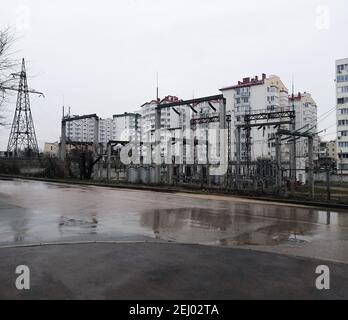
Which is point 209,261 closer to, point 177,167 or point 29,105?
point 177,167

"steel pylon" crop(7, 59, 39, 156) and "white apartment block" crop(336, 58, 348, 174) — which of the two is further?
"white apartment block" crop(336, 58, 348, 174)

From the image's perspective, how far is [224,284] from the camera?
6184 mm

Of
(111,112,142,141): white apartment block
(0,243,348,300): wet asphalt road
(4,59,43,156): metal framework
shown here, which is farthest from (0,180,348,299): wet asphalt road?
(111,112,142,141): white apartment block

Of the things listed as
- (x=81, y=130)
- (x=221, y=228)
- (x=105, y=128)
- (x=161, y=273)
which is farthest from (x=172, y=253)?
(x=105, y=128)

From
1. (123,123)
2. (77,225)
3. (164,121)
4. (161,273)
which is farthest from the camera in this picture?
(123,123)

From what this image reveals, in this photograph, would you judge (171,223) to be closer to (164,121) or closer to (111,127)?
(164,121)

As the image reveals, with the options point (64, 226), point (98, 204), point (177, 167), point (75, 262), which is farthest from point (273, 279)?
point (177, 167)

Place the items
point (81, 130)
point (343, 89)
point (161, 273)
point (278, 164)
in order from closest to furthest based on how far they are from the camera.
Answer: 1. point (161, 273)
2. point (278, 164)
3. point (343, 89)
4. point (81, 130)

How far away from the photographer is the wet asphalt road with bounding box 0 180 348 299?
5.95m

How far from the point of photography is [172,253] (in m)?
8.25

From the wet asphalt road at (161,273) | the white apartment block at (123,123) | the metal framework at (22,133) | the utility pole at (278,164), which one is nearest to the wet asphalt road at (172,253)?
the wet asphalt road at (161,273)

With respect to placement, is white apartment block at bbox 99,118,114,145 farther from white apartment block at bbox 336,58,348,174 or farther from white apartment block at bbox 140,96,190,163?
white apartment block at bbox 336,58,348,174

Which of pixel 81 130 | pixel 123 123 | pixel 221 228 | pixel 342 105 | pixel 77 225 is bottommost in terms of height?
pixel 221 228
